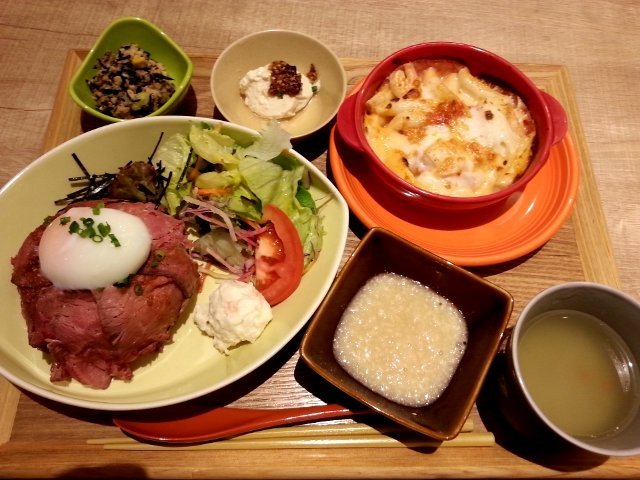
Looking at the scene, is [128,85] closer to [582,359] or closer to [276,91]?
[276,91]

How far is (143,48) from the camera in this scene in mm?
2357

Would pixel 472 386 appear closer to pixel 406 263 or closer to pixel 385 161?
pixel 406 263

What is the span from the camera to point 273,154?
192 centimetres

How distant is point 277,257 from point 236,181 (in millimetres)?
373

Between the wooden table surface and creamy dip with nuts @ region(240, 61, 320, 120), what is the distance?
29 cm

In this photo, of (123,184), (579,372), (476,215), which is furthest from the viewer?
(476,215)

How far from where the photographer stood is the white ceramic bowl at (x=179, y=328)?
5.35ft

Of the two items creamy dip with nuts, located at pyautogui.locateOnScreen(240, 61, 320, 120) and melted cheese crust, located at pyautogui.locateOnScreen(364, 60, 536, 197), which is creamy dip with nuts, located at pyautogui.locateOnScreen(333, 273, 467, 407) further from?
creamy dip with nuts, located at pyautogui.locateOnScreen(240, 61, 320, 120)

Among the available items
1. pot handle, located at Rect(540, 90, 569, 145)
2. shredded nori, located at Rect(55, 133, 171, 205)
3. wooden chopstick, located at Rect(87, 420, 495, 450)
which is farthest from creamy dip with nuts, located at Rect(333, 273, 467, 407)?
shredded nori, located at Rect(55, 133, 171, 205)

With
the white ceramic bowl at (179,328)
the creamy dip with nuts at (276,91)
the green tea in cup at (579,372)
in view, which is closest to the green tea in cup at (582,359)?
the green tea in cup at (579,372)

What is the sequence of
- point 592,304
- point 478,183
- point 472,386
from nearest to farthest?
point 472,386, point 592,304, point 478,183

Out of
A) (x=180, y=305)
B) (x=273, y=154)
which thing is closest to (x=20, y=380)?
(x=180, y=305)

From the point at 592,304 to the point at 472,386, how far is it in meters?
0.52

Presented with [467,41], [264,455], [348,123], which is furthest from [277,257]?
[467,41]
